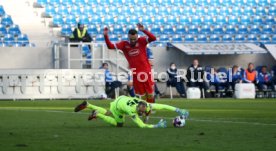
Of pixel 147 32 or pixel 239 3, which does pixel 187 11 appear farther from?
pixel 147 32

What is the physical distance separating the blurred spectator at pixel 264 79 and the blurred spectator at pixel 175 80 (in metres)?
3.65

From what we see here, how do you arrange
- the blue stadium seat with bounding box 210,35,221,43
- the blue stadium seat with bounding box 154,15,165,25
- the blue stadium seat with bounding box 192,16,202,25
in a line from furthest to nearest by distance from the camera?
the blue stadium seat with bounding box 192,16,202,25, the blue stadium seat with bounding box 154,15,165,25, the blue stadium seat with bounding box 210,35,221,43

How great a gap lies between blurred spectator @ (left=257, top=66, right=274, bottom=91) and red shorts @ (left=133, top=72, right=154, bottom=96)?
18.5 metres

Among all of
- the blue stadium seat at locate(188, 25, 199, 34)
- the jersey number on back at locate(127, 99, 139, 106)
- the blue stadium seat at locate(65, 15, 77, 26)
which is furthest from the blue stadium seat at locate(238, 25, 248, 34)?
the jersey number on back at locate(127, 99, 139, 106)

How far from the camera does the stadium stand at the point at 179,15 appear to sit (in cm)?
3862

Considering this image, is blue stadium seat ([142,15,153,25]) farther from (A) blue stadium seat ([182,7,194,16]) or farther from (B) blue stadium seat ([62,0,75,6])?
(B) blue stadium seat ([62,0,75,6])

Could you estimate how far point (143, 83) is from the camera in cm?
1827

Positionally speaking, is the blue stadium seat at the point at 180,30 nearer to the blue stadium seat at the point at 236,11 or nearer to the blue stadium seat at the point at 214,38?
the blue stadium seat at the point at 214,38

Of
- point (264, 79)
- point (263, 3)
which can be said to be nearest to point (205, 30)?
point (263, 3)

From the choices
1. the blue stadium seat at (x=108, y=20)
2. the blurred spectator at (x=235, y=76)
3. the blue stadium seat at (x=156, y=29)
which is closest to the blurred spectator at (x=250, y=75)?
the blurred spectator at (x=235, y=76)

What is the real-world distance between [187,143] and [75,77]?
73.5 ft

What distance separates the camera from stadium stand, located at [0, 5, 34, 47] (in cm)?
3550

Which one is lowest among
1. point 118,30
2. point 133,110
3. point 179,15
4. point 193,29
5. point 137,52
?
point 133,110

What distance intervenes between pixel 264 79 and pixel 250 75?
949mm
